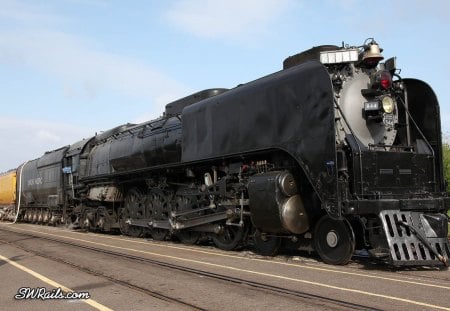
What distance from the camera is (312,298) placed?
571 centimetres

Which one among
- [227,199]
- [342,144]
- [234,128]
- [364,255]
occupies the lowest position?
[364,255]

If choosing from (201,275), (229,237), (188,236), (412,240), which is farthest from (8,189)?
(412,240)

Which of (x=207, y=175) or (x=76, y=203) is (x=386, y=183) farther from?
(x=76, y=203)

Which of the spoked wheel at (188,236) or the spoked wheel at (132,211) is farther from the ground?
the spoked wheel at (132,211)

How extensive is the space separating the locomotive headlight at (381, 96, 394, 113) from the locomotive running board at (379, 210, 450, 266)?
2.06 meters

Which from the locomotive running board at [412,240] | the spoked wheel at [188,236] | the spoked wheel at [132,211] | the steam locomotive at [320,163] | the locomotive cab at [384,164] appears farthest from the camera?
the spoked wheel at [132,211]

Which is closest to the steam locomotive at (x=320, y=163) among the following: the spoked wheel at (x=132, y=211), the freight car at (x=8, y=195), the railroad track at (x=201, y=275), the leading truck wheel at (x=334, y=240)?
the leading truck wheel at (x=334, y=240)

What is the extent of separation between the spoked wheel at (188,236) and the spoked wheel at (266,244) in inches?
107

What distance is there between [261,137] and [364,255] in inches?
125

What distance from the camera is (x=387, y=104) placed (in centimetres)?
918

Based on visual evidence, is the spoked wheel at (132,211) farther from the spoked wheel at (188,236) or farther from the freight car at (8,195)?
the freight car at (8,195)

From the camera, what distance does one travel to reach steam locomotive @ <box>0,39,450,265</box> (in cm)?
819

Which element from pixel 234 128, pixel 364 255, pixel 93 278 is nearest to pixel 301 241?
pixel 364 255

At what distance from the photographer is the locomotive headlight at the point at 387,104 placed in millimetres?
9094
